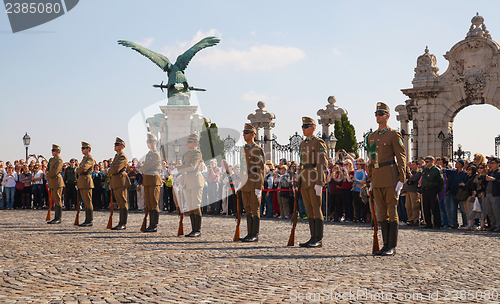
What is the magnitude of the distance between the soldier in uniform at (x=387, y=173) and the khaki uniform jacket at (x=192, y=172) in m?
4.11

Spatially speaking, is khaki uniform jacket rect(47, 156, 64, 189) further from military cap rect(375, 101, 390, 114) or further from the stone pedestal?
the stone pedestal

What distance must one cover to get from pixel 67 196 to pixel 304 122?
16.2 m

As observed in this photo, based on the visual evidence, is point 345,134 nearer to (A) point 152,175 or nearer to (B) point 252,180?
(A) point 152,175

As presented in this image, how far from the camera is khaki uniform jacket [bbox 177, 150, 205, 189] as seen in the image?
1277cm

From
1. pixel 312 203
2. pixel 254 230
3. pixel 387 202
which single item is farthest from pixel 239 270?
pixel 254 230

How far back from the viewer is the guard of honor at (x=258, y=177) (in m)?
9.82

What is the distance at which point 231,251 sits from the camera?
10.3 metres

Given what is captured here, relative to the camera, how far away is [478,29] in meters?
29.4

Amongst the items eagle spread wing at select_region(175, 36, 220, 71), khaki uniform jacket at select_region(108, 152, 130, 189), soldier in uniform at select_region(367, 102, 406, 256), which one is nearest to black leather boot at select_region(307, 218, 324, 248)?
soldier in uniform at select_region(367, 102, 406, 256)

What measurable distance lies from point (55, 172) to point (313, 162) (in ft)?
27.1

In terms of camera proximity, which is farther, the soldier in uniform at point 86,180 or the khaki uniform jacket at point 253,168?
the soldier in uniform at point 86,180

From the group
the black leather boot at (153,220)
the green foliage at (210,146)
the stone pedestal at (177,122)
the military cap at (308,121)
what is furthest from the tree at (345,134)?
the military cap at (308,121)

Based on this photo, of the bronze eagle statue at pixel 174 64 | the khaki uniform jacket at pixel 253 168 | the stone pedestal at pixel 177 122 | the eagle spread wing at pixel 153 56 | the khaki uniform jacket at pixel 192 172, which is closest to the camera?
the khaki uniform jacket at pixel 253 168

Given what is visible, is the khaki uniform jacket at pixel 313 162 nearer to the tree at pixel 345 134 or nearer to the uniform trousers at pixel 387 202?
the uniform trousers at pixel 387 202
